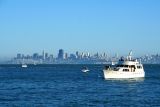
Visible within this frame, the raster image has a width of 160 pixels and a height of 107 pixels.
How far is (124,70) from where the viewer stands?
135 m

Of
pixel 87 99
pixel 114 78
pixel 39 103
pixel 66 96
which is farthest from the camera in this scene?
pixel 114 78

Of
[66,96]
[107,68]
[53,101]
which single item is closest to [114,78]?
[107,68]

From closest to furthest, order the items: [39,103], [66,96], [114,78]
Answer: [39,103] → [66,96] → [114,78]

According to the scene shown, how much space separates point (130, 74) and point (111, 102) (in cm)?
6625

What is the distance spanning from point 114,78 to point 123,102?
206 feet

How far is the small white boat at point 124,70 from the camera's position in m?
133

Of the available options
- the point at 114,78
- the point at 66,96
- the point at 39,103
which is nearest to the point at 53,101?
the point at 39,103

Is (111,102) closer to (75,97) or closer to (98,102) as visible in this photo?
(98,102)

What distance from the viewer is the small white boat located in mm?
132625

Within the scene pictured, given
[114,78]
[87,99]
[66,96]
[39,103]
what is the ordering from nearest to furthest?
[39,103], [87,99], [66,96], [114,78]

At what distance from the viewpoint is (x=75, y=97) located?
7700 cm

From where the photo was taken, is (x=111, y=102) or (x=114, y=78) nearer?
(x=111, y=102)

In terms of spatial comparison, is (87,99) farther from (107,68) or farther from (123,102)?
(107,68)

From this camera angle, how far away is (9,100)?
236ft
